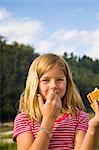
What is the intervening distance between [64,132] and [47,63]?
0.18m

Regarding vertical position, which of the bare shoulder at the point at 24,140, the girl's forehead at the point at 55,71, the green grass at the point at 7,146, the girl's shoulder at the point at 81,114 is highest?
the girl's forehead at the point at 55,71

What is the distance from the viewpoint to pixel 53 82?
0.89 m

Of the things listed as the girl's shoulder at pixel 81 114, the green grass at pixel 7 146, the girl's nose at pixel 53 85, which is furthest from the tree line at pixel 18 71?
the girl's nose at pixel 53 85

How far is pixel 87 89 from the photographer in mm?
2564

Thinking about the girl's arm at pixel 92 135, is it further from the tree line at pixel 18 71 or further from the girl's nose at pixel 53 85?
the tree line at pixel 18 71

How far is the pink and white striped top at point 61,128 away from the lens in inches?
35.6

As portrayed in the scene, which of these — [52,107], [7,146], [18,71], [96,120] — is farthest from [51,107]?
[18,71]

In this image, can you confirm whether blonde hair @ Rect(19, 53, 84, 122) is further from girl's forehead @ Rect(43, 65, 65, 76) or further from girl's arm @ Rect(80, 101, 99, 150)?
girl's arm @ Rect(80, 101, 99, 150)

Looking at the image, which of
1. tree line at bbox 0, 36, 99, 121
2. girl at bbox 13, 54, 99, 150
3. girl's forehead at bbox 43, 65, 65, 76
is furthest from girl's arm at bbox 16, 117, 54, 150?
tree line at bbox 0, 36, 99, 121

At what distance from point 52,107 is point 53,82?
8 cm

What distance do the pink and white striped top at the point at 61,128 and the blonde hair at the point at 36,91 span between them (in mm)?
17

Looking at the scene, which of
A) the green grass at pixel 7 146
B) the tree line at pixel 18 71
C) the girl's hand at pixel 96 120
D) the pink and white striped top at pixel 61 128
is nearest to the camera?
the girl's hand at pixel 96 120

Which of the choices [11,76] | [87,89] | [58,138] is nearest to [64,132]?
[58,138]

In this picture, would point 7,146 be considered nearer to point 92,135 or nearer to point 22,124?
point 22,124
